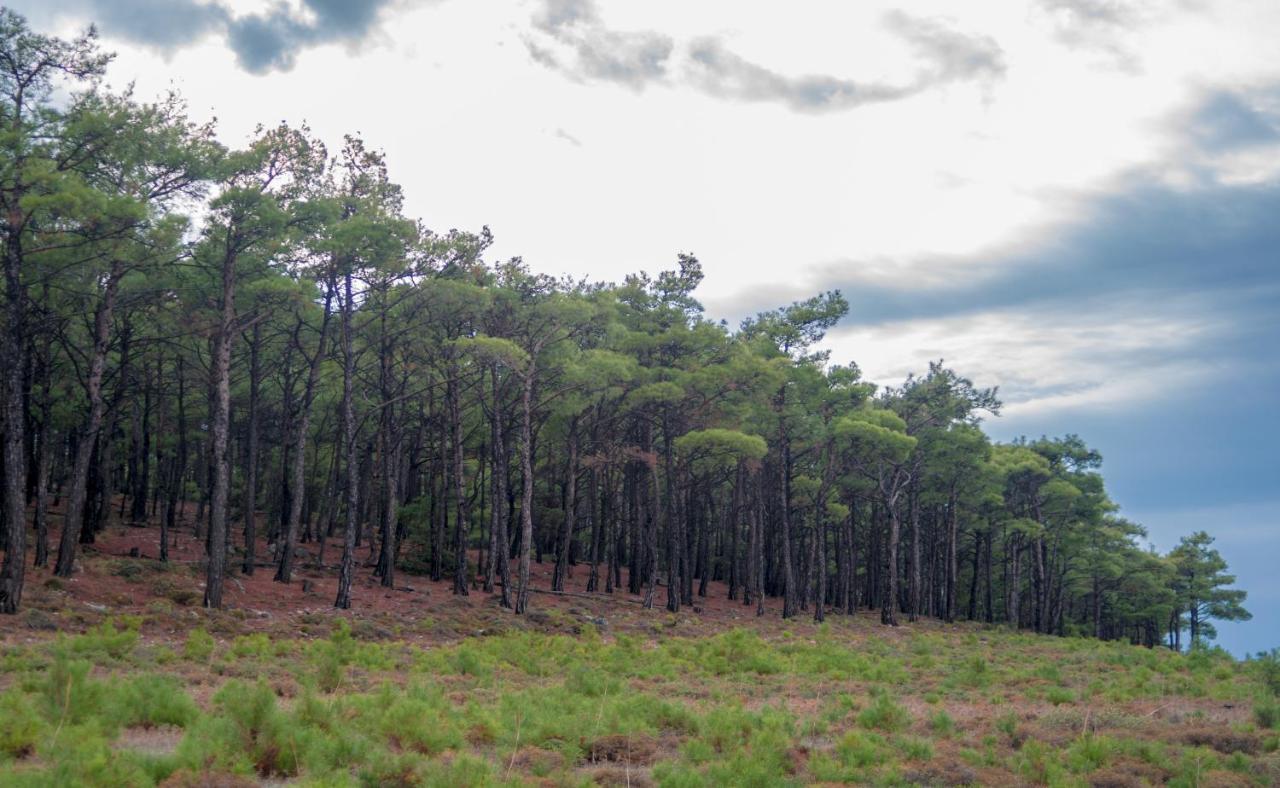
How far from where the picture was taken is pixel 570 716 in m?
11.1

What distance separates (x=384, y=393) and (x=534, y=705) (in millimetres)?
16638

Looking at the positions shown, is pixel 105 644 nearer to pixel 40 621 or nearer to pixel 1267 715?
pixel 40 621

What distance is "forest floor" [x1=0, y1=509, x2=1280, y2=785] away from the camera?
8.30m

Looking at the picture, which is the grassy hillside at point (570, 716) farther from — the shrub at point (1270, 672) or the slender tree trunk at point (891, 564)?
the slender tree trunk at point (891, 564)

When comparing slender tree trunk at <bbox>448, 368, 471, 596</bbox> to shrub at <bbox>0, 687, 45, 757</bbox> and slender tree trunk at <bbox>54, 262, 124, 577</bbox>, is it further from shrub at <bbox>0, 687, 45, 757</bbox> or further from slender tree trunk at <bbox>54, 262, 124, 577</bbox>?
shrub at <bbox>0, 687, 45, 757</bbox>

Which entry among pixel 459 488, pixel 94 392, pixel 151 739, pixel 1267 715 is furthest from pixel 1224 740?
pixel 94 392

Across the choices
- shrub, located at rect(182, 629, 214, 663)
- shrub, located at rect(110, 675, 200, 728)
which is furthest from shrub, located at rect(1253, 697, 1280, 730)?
shrub, located at rect(182, 629, 214, 663)

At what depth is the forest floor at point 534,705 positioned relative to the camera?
830 cm

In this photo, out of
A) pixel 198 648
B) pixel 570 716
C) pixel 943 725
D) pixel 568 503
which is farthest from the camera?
pixel 568 503

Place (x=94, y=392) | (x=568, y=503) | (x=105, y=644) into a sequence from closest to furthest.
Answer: (x=105, y=644), (x=94, y=392), (x=568, y=503)

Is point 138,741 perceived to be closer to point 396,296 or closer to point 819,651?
point 819,651

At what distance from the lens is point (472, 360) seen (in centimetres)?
2744

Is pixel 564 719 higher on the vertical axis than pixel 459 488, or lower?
lower

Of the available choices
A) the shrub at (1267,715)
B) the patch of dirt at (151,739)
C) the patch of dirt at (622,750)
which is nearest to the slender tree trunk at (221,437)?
the patch of dirt at (151,739)
